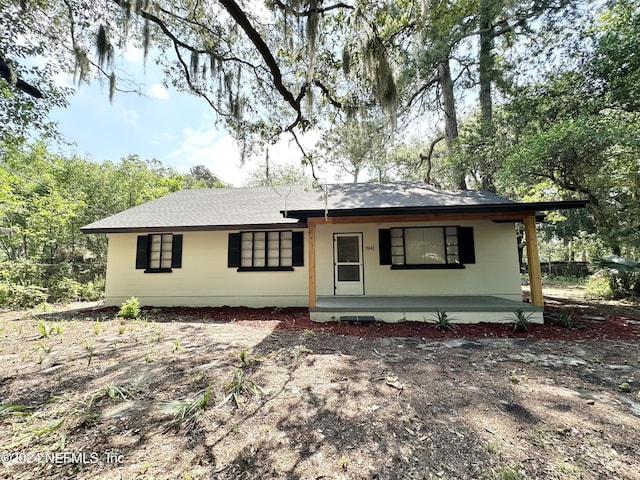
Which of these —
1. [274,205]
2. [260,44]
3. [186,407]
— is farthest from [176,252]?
[186,407]

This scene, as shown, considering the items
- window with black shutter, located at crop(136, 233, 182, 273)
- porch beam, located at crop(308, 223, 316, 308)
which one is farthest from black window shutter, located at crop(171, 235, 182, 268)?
porch beam, located at crop(308, 223, 316, 308)

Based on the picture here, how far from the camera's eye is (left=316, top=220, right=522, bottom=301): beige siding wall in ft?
23.6

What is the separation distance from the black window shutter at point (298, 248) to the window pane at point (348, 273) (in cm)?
113

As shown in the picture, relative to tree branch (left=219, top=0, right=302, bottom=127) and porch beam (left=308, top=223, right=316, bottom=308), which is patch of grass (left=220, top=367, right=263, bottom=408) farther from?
tree branch (left=219, top=0, right=302, bottom=127)

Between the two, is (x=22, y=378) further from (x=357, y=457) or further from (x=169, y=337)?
(x=357, y=457)

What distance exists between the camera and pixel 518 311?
5328 mm

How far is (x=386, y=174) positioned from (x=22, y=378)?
20708 mm

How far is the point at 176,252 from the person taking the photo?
26.5 ft

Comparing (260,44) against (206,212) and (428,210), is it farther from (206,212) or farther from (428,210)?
(206,212)

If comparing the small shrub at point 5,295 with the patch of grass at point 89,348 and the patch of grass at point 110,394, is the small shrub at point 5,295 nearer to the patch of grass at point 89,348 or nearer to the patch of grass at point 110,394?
the patch of grass at point 89,348

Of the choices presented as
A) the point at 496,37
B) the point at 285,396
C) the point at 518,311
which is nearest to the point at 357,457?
the point at 285,396

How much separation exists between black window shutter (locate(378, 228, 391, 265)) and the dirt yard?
2864mm

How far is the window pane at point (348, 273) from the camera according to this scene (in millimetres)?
7641

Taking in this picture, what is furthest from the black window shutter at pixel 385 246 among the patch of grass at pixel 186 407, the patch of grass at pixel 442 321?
the patch of grass at pixel 186 407
